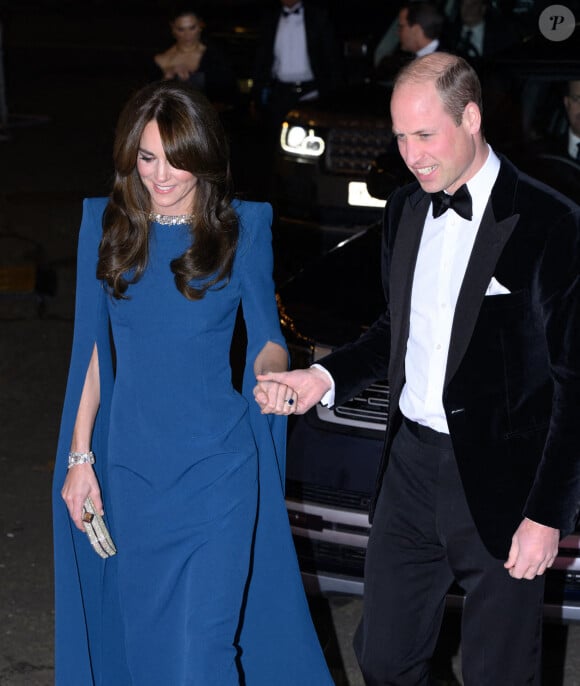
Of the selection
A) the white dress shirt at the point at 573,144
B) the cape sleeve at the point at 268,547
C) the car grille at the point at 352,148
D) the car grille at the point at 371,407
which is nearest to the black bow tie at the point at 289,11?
the car grille at the point at 352,148

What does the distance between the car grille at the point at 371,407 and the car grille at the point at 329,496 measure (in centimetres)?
24

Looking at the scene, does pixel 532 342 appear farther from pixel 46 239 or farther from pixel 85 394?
pixel 46 239

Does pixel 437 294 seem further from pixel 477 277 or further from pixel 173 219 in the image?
pixel 173 219

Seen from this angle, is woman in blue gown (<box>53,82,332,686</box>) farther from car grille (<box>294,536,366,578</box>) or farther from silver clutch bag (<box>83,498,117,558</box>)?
car grille (<box>294,536,366,578</box>)

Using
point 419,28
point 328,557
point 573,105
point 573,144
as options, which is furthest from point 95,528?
point 419,28

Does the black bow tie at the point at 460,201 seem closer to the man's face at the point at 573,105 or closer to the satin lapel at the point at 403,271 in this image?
the satin lapel at the point at 403,271

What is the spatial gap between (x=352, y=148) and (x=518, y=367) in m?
5.66

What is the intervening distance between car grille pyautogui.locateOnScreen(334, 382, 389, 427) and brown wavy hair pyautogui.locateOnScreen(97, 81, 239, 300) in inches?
41.2

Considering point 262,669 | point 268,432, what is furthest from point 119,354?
point 262,669

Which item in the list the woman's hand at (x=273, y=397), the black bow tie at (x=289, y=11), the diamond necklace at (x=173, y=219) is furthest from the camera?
the black bow tie at (x=289, y=11)

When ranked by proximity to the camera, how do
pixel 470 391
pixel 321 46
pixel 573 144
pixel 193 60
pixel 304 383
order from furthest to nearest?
pixel 321 46
pixel 193 60
pixel 573 144
pixel 304 383
pixel 470 391

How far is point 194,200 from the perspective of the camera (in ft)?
10.7

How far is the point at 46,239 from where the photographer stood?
1026 centimetres

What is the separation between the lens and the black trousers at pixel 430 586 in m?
3.09
